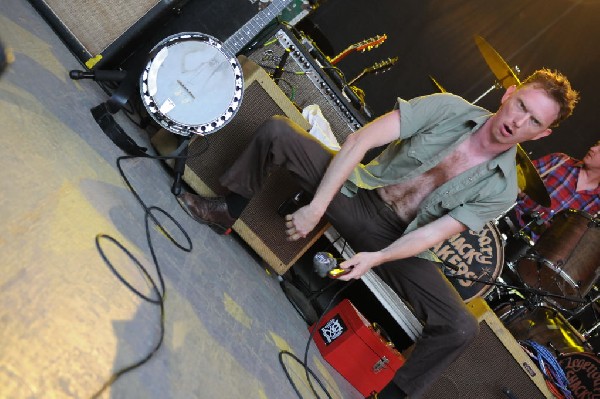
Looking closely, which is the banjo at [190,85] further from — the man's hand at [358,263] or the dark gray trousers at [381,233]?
the man's hand at [358,263]

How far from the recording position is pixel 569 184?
503cm

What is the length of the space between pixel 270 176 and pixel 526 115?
1.34 m

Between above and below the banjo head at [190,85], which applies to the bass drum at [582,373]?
below

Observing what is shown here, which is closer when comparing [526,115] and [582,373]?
[526,115]

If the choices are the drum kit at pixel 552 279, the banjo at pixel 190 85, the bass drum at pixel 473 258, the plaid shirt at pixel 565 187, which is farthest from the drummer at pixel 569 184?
the banjo at pixel 190 85

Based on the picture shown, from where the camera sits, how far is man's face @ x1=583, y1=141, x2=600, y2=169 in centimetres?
478

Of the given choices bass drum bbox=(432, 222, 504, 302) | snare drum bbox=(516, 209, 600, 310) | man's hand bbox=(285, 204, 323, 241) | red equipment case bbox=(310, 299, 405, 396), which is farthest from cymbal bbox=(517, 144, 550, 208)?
man's hand bbox=(285, 204, 323, 241)

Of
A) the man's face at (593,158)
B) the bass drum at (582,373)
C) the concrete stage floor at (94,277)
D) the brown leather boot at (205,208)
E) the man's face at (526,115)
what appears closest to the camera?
the concrete stage floor at (94,277)

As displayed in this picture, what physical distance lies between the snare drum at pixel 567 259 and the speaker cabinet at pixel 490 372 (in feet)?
3.44

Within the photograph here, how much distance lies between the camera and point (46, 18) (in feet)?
9.68

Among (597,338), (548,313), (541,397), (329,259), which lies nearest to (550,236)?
(548,313)

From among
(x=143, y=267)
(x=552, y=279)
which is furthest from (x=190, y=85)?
(x=552, y=279)

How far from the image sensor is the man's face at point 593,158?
4781mm

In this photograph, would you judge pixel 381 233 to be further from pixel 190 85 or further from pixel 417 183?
pixel 190 85
